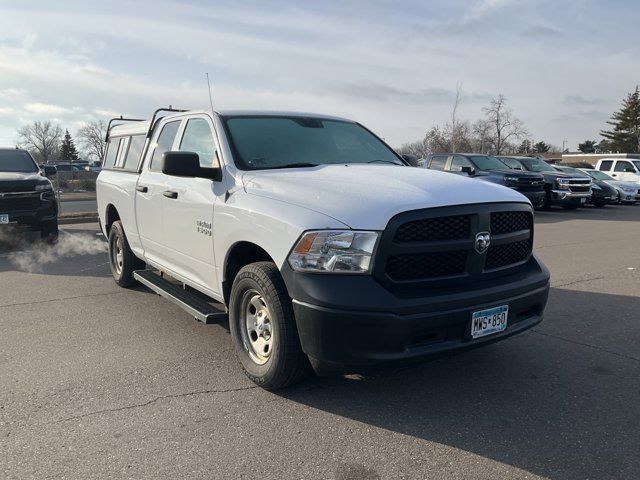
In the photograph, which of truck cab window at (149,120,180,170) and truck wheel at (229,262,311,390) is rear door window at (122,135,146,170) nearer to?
truck cab window at (149,120,180,170)

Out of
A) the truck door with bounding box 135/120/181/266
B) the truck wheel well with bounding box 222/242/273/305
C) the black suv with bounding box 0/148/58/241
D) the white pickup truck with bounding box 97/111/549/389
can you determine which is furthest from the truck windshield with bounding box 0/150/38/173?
the truck wheel well with bounding box 222/242/273/305

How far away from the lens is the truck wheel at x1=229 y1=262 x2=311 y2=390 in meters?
3.33

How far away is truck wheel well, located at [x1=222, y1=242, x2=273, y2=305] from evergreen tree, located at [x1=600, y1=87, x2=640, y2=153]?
77100 millimetres

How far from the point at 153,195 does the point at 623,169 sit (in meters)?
25.4

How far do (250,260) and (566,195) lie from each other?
54.4 ft

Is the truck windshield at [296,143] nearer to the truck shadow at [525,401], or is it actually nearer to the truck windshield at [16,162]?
the truck shadow at [525,401]

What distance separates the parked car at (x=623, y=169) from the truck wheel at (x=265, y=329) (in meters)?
24.9

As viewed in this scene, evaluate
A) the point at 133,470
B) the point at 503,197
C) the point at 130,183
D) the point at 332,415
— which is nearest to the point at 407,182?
the point at 503,197

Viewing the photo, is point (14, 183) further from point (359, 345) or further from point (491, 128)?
point (491, 128)

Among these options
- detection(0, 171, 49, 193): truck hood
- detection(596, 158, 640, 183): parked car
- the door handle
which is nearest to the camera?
the door handle

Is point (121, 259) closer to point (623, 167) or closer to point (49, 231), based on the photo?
point (49, 231)

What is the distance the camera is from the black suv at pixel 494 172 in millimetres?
16250

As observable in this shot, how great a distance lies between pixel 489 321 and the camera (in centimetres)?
335

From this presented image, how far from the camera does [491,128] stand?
56.9 meters
